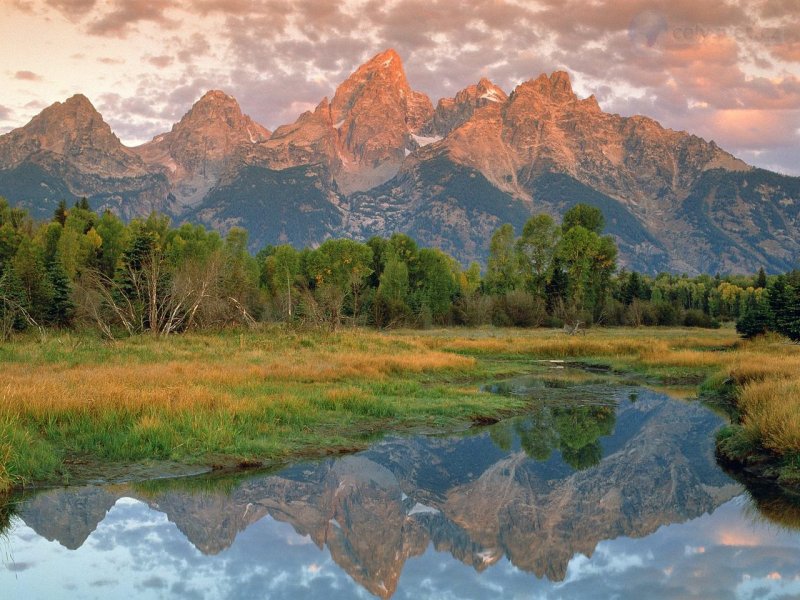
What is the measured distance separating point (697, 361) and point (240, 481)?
3440 centimetres

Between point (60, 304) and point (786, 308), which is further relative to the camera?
point (786, 308)

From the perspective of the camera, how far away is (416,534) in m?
13.4

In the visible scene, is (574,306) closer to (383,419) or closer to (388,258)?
(388,258)

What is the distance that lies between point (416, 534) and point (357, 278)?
74990mm

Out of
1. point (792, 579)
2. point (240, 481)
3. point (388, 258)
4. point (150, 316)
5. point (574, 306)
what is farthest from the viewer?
point (388, 258)

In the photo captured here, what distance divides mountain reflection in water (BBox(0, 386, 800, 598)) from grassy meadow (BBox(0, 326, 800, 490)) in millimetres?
1528

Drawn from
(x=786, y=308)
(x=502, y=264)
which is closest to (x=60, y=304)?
(x=786, y=308)

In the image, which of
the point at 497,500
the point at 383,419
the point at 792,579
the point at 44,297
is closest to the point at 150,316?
the point at 44,297

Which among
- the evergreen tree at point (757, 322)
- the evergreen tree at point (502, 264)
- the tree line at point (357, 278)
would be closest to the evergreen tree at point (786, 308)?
the tree line at point (357, 278)

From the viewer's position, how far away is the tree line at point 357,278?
56469mm

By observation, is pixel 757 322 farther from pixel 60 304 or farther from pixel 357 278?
pixel 60 304

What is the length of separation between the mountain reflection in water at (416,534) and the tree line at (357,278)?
3685 cm

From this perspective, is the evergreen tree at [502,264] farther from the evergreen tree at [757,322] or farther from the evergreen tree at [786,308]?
the evergreen tree at [786,308]

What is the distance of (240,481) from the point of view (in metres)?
16.1
